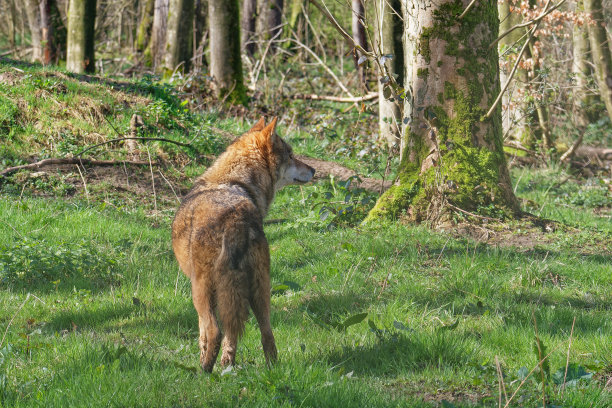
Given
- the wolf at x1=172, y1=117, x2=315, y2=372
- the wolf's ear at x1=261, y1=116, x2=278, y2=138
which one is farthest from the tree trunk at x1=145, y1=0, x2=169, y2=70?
the wolf at x1=172, y1=117, x2=315, y2=372

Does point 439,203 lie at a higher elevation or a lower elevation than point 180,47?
lower

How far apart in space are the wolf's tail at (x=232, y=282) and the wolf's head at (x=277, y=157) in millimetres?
1779

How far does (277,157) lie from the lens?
5.85m

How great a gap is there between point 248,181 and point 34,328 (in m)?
2.10

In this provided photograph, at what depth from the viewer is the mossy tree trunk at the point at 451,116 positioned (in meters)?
7.81

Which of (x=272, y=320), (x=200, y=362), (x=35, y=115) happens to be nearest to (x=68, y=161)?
(x=35, y=115)

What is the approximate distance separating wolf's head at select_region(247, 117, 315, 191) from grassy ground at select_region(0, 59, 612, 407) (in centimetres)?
101

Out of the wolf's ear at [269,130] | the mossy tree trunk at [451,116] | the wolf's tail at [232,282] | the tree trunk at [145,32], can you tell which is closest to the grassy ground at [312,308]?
the wolf's tail at [232,282]

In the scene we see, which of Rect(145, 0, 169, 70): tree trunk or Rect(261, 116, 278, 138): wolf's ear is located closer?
Rect(261, 116, 278, 138): wolf's ear

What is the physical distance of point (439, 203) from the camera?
782cm

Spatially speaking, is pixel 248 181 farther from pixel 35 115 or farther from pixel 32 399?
pixel 35 115

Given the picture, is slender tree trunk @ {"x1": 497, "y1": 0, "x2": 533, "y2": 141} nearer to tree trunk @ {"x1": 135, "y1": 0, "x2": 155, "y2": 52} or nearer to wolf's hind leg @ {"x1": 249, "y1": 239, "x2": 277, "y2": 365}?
wolf's hind leg @ {"x1": 249, "y1": 239, "x2": 277, "y2": 365}

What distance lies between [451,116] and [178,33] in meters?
9.57

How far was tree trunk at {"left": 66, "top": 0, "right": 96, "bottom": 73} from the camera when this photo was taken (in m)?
14.1
